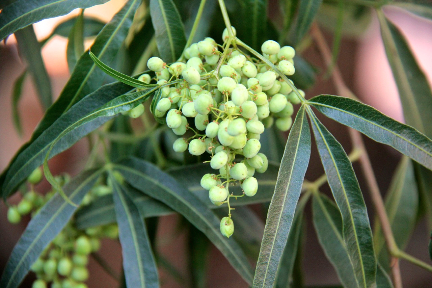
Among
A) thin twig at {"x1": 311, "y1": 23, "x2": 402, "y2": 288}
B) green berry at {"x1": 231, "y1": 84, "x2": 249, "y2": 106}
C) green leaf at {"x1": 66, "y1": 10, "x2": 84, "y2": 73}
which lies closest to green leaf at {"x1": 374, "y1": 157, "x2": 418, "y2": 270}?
thin twig at {"x1": 311, "y1": 23, "x2": 402, "y2": 288}

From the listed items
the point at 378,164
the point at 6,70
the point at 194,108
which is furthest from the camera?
the point at 378,164

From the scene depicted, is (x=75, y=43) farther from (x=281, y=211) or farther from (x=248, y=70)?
(x=281, y=211)

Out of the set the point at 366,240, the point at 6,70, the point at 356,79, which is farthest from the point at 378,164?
the point at 6,70

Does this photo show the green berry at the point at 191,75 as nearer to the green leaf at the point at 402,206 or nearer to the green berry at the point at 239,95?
the green berry at the point at 239,95

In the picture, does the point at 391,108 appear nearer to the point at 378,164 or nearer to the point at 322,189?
the point at 378,164

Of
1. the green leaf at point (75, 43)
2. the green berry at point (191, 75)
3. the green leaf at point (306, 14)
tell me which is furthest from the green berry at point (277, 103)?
the green leaf at point (75, 43)

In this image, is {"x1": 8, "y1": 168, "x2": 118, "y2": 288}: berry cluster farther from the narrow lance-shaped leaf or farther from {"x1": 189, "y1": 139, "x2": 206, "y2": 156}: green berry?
{"x1": 189, "y1": 139, "x2": 206, "y2": 156}: green berry
